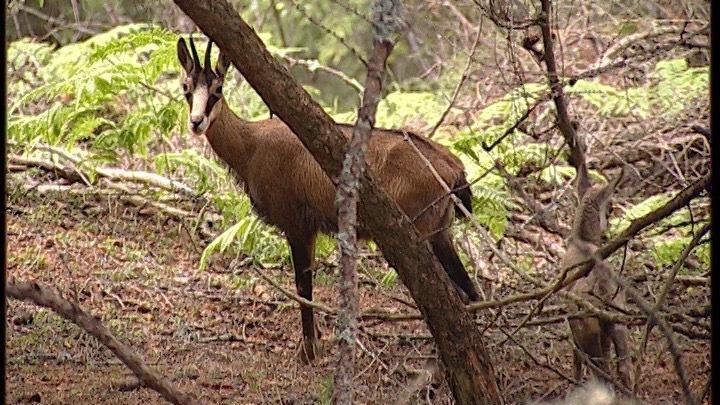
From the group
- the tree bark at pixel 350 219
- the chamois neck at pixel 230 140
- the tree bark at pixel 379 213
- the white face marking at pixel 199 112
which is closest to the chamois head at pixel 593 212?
the tree bark at pixel 379 213

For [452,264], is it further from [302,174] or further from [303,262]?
[302,174]

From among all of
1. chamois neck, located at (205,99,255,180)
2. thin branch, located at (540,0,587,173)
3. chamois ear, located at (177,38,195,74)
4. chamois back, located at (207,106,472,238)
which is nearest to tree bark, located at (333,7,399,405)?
thin branch, located at (540,0,587,173)

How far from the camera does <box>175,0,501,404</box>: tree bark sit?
4273 millimetres

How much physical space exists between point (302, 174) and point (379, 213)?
114 inches

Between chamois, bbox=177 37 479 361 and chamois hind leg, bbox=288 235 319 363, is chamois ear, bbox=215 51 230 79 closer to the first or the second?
chamois, bbox=177 37 479 361

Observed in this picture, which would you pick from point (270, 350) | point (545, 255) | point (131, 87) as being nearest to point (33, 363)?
point (270, 350)

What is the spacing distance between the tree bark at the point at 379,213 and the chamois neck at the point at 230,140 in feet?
10.2

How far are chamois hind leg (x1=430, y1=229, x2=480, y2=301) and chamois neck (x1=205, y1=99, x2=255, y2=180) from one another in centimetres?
150

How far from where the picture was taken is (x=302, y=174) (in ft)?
24.0

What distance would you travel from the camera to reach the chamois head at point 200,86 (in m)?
7.02

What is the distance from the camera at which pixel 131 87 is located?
29.7ft

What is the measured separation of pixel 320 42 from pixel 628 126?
5.70 metres

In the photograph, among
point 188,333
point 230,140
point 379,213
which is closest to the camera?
point 379,213

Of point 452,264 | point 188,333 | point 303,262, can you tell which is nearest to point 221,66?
point 303,262
